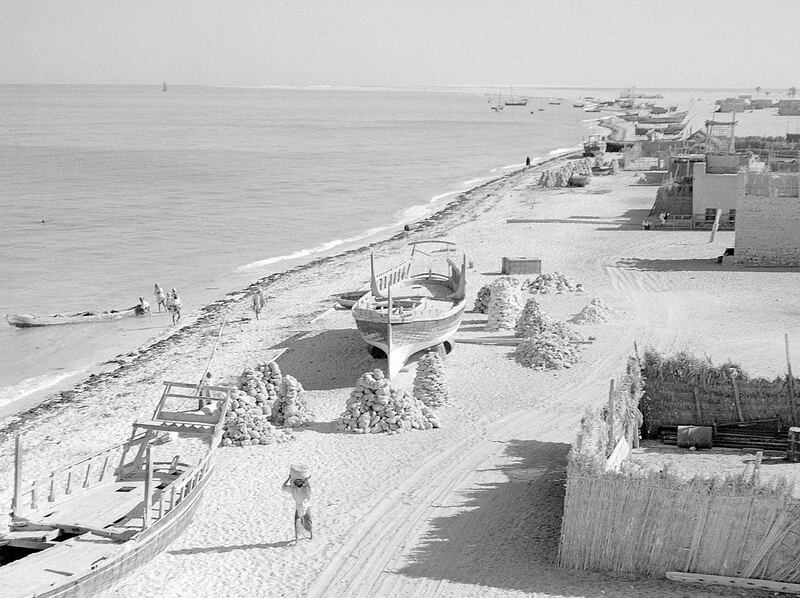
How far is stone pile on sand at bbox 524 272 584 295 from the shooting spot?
87.0ft

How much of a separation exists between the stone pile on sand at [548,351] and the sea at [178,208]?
434 inches

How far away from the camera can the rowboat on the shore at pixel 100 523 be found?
10211 mm

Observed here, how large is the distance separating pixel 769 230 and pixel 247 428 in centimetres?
1838

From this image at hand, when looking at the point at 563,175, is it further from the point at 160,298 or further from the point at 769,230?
the point at 160,298

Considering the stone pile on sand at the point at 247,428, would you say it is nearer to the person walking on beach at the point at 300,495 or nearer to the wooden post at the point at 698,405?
the person walking on beach at the point at 300,495

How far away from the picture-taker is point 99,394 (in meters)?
21.0

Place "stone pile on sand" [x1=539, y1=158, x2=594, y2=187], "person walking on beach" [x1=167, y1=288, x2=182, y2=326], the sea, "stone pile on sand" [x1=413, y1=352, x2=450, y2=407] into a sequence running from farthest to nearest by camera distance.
A: "stone pile on sand" [x1=539, y1=158, x2=594, y2=187] < the sea < "person walking on beach" [x1=167, y1=288, x2=182, y2=326] < "stone pile on sand" [x1=413, y1=352, x2=450, y2=407]

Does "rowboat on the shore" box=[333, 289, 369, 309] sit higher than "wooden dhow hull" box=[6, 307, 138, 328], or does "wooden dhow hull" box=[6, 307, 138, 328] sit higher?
"rowboat on the shore" box=[333, 289, 369, 309]

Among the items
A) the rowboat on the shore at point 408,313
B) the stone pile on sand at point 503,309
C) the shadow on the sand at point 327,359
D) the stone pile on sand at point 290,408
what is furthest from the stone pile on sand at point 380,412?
the stone pile on sand at point 503,309

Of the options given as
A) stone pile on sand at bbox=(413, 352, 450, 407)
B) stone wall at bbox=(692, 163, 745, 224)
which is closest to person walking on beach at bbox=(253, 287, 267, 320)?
stone pile on sand at bbox=(413, 352, 450, 407)

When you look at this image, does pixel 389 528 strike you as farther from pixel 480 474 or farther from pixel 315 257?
pixel 315 257

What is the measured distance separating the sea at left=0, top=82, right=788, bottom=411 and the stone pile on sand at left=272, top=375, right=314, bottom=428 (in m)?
7.77

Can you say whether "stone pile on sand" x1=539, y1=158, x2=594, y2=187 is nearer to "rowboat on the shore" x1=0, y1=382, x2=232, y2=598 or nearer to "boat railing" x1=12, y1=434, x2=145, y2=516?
"boat railing" x1=12, y1=434, x2=145, y2=516

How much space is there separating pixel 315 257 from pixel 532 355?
19.8 m
